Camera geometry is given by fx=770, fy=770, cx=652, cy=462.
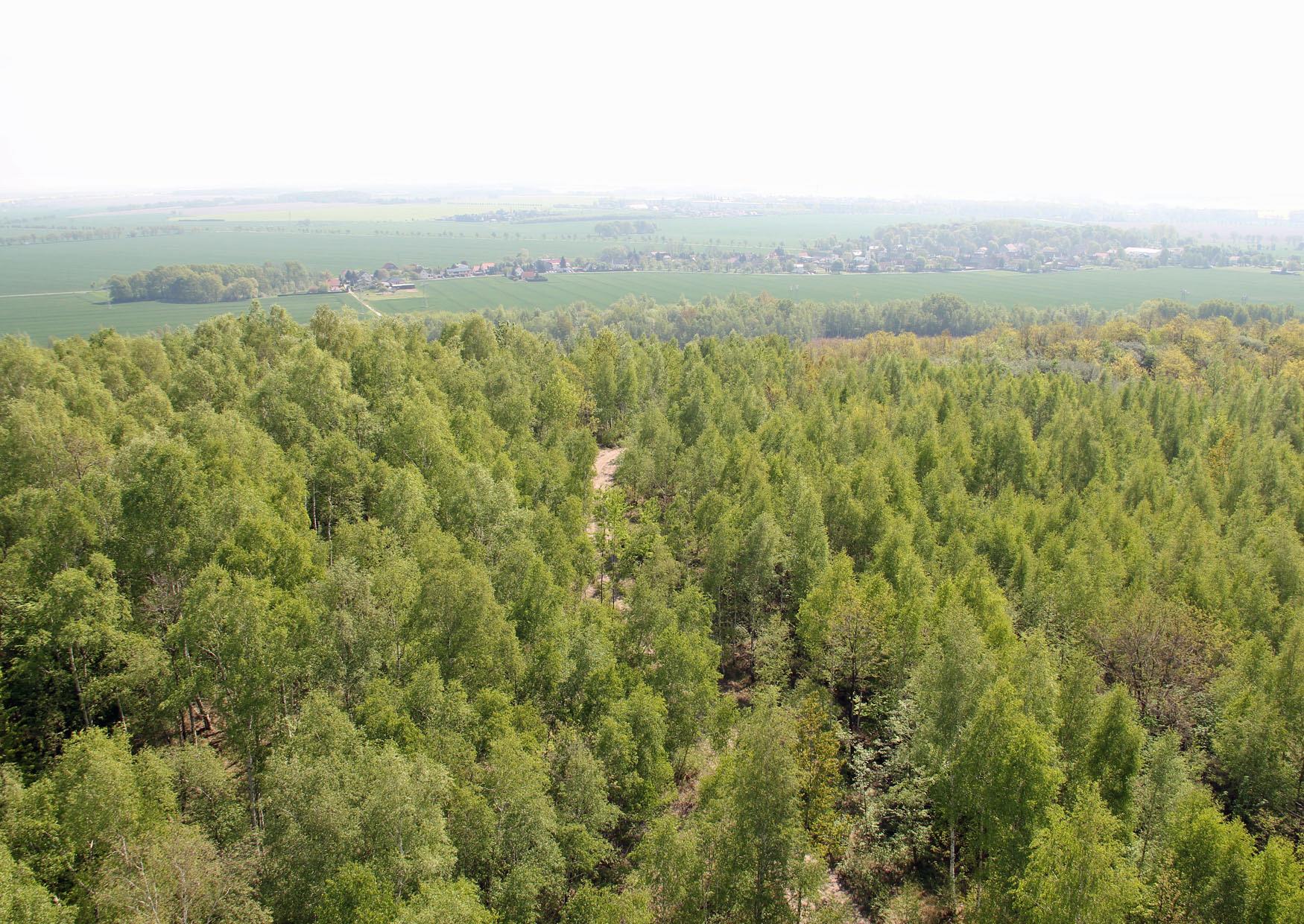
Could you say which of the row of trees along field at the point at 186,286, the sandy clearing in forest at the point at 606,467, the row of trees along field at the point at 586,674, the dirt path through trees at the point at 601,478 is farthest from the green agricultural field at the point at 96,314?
the row of trees along field at the point at 586,674

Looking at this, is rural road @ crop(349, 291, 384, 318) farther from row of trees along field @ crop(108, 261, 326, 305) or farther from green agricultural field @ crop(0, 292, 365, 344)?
row of trees along field @ crop(108, 261, 326, 305)

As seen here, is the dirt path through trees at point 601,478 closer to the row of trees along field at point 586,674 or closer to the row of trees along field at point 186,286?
the row of trees along field at point 586,674

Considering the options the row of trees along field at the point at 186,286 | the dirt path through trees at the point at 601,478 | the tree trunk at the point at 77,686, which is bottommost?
the dirt path through trees at the point at 601,478

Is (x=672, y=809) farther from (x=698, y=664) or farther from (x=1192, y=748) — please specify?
(x=1192, y=748)

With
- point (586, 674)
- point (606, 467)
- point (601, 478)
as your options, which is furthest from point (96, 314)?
point (586, 674)

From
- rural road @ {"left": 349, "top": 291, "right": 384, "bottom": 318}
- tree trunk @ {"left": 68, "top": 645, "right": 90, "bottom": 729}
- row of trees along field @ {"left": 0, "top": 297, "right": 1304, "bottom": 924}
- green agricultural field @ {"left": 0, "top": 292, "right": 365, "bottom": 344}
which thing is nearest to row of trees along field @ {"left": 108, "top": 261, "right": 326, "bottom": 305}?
green agricultural field @ {"left": 0, "top": 292, "right": 365, "bottom": 344}

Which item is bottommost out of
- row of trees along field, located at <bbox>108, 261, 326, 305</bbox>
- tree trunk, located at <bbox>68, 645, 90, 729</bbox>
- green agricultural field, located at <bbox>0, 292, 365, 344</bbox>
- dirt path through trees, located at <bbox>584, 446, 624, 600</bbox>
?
dirt path through trees, located at <bbox>584, 446, 624, 600</bbox>

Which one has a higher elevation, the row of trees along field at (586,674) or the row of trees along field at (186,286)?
the row of trees along field at (186,286)

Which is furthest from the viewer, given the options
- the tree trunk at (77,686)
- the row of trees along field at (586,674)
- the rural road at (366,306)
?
the rural road at (366,306)

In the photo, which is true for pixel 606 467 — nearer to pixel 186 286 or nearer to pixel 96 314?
pixel 96 314
